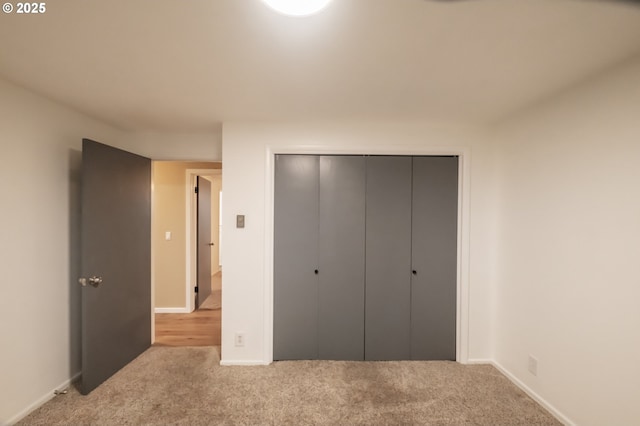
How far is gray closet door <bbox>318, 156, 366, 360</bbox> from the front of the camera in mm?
2588

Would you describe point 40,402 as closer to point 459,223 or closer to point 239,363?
point 239,363

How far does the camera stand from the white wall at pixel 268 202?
2514 millimetres

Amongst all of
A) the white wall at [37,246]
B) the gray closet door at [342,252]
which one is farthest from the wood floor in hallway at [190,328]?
the gray closet door at [342,252]

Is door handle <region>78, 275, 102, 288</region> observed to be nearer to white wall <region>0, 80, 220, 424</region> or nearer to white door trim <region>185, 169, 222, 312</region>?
white wall <region>0, 80, 220, 424</region>

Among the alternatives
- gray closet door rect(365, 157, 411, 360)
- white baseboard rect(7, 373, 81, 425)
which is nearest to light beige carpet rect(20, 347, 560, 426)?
white baseboard rect(7, 373, 81, 425)

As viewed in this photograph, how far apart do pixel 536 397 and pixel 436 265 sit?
1.16 metres

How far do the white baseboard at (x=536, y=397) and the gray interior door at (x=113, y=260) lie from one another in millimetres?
3414

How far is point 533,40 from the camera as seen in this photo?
1297 millimetres

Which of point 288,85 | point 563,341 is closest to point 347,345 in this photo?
point 563,341

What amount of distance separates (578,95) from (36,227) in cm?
381

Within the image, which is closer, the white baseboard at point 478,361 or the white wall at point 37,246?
the white wall at point 37,246

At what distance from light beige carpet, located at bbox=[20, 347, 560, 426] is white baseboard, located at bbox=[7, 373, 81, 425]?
0.14ft

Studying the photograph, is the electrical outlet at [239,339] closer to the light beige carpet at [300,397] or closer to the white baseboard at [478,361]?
the light beige carpet at [300,397]

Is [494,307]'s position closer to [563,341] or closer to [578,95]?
[563,341]
